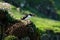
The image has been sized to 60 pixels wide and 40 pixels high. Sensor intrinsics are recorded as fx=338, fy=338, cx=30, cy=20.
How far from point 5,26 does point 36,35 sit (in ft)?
15.1

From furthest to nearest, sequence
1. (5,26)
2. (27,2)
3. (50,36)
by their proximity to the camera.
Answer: (27,2)
(50,36)
(5,26)

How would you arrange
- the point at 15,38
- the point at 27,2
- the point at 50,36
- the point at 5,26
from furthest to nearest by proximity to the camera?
1. the point at 27,2
2. the point at 50,36
3. the point at 5,26
4. the point at 15,38

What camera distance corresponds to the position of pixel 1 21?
44938 mm

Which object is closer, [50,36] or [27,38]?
[27,38]

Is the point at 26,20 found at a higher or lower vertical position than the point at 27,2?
lower

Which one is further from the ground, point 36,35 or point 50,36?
point 50,36

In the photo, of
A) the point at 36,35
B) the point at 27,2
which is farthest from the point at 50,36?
the point at 36,35

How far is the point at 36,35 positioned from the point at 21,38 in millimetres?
3408

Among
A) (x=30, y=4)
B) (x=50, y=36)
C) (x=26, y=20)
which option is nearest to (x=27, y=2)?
(x=30, y=4)

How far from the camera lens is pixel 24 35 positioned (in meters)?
44.2

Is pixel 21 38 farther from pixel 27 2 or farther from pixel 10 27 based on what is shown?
pixel 27 2

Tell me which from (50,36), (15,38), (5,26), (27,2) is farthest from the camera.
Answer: (27,2)

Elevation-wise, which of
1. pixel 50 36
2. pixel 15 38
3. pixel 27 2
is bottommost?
pixel 15 38

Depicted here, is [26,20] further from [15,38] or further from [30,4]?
[30,4]
